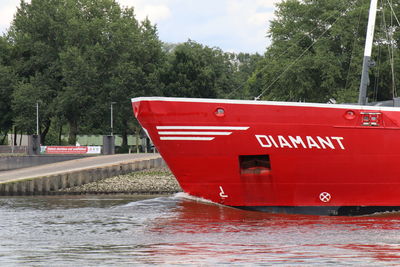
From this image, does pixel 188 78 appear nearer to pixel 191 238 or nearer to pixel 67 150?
pixel 67 150

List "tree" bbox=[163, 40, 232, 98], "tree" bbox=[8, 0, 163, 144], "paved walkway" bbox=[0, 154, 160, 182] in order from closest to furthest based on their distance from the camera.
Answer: "paved walkway" bbox=[0, 154, 160, 182] < "tree" bbox=[163, 40, 232, 98] < "tree" bbox=[8, 0, 163, 144]

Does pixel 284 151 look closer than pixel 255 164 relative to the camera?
Yes

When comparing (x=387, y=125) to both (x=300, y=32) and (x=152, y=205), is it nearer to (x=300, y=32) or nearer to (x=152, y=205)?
(x=152, y=205)

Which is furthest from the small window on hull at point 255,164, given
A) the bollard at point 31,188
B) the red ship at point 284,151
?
the bollard at point 31,188

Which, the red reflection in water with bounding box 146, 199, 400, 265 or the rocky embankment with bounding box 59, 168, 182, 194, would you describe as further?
the rocky embankment with bounding box 59, 168, 182, 194

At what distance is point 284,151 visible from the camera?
80.7 feet

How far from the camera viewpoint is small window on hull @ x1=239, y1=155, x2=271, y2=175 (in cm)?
2489

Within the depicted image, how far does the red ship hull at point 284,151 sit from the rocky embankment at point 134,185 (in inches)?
634

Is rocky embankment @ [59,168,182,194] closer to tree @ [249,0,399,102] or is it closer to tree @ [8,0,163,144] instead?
tree @ [249,0,399,102]

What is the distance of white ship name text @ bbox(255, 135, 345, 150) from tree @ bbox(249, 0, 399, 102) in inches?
1958

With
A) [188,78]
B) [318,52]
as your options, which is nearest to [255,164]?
[318,52]

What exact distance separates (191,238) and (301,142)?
5356 mm

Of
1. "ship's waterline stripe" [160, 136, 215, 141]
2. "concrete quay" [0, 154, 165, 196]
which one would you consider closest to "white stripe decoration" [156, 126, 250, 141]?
"ship's waterline stripe" [160, 136, 215, 141]

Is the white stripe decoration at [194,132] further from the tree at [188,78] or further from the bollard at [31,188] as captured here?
the tree at [188,78]
